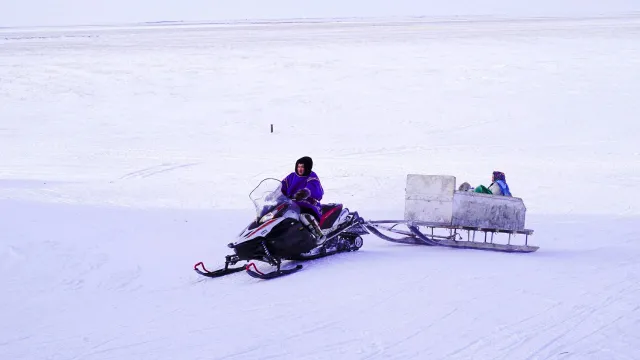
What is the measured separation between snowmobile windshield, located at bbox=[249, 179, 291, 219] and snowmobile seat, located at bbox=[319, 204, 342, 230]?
846mm

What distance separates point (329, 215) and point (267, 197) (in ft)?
3.88

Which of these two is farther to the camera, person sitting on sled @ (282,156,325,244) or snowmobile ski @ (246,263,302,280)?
person sitting on sled @ (282,156,325,244)

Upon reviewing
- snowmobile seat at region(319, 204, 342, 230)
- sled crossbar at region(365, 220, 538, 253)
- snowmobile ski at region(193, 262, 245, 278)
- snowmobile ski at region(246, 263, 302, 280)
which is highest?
snowmobile seat at region(319, 204, 342, 230)

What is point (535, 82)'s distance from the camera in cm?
2852

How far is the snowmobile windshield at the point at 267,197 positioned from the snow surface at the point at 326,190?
78cm

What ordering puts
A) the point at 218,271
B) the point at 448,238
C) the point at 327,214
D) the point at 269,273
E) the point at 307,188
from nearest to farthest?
the point at 269,273, the point at 218,271, the point at 307,188, the point at 327,214, the point at 448,238

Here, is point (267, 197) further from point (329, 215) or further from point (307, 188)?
point (329, 215)

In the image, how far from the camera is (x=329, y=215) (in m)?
8.81

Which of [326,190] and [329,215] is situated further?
[326,190]

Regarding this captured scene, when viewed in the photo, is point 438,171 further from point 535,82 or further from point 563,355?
point 535,82

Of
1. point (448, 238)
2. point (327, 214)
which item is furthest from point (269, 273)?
point (448, 238)

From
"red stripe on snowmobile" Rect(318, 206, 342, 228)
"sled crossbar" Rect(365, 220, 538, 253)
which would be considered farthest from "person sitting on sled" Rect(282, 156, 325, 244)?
"sled crossbar" Rect(365, 220, 538, 253)

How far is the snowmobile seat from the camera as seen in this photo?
341 inches

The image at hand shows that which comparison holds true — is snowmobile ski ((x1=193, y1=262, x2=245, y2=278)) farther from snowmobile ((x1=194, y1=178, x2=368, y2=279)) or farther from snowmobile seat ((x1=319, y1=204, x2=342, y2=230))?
snowmobile seat ((x1=319, y1=204, x2=342, y2=230))
